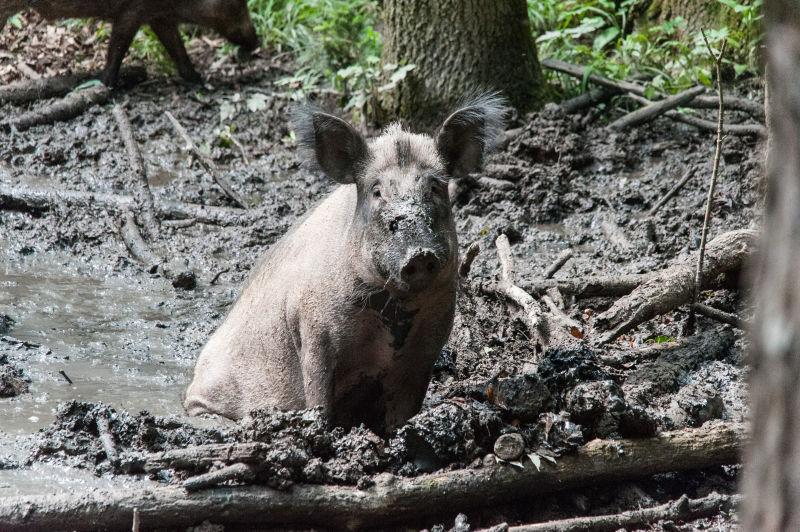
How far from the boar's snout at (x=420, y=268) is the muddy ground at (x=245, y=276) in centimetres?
58

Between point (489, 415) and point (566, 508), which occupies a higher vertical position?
point (489, 415)

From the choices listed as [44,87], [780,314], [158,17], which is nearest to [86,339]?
[44,87]

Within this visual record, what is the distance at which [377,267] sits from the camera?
→ 4.83 m

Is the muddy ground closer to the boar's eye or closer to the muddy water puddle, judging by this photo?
the muddy water puddle

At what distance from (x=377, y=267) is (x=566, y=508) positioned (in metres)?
1.39

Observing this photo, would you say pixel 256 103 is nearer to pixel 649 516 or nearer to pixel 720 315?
pixel 720 315

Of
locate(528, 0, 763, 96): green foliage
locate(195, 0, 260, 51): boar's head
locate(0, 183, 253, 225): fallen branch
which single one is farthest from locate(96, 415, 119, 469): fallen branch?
locate(195, 0, 260, 51): boar's head

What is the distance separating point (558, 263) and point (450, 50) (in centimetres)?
310

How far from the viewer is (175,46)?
41.7 feet

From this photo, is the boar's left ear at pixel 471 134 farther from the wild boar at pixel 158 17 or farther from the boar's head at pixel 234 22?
the boar's head at pixel 234 22

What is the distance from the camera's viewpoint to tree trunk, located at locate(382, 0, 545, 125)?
9555mm

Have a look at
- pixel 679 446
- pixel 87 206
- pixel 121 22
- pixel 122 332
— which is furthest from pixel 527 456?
pixel 121 22

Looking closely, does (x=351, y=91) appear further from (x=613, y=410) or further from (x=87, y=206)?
(x=613, y=410)

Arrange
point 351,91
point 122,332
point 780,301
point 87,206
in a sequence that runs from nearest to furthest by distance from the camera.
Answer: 1. point 780,301
2. point 122,332
3. point 87,206
4. point 351,91
